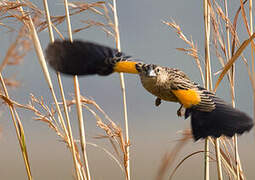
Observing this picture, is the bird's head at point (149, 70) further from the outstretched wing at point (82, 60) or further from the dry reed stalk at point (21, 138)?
the dry reed stalk at point (21, 138)

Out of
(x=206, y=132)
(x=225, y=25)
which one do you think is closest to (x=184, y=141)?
(x=206, y=132)

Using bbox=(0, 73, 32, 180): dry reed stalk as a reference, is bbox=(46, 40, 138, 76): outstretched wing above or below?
above

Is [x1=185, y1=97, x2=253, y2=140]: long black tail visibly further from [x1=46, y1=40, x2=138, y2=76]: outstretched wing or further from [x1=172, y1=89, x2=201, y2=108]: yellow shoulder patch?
[x1=46, y1=40, x2=138, y2=76]: outstretched wing

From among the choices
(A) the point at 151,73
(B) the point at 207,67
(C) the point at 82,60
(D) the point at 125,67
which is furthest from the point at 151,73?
(B) the point at 207,67

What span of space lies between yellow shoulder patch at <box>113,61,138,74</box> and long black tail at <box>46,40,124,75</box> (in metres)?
0.02

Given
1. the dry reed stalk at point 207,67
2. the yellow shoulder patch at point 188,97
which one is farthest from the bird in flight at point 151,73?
the dry reed stalk at point 207,67

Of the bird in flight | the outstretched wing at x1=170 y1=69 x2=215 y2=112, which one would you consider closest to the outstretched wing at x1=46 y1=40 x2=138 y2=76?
the bird in flight

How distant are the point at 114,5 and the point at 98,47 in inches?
21.2

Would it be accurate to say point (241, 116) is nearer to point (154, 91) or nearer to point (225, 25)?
point (154, 91)

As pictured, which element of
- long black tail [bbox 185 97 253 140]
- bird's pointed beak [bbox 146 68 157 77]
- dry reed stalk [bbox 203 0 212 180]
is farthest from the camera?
dry reed stalk [bbox 203 0 212 180]

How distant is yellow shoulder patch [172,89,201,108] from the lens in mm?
1398

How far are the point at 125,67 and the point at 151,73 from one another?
114mm

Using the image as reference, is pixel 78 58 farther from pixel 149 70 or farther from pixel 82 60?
pixel 149 70

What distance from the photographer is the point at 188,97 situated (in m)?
1.41
